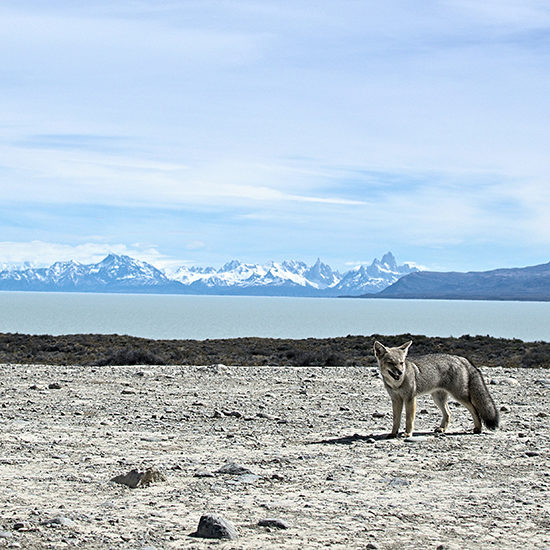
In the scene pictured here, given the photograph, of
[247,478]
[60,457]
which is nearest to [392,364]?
[247,478]

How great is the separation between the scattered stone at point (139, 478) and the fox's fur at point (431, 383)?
3.84m

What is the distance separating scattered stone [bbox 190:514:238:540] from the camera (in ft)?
21.0

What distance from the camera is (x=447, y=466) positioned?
948cm

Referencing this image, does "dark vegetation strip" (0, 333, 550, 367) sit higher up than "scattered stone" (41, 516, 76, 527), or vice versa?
"dark vegetation strip" (0, 333, 550, 367)

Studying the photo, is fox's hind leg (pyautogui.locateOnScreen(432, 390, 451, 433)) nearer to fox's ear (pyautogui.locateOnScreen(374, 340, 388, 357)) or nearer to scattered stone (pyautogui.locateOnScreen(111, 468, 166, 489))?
fox's ear (pyautogui.locateOnScreen(374, 340, 388, 357))

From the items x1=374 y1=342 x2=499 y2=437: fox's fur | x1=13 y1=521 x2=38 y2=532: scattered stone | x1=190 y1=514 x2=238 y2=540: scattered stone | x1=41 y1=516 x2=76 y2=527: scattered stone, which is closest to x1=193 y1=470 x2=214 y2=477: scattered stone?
x1=41 y1=516 x2=76 y2=527: scattered stone

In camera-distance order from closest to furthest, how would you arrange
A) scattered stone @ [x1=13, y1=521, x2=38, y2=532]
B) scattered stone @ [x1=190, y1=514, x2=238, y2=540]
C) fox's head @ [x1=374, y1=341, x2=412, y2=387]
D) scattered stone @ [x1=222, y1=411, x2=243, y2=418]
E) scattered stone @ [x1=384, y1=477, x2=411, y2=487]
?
scattered stone @ [x1=190, y1=514, x2=238, y2=540] → scattered stone @ [x1=13, y1=521, x2=38, y2=532] → scattered stone @ [x1=384, y1=477, x2=411, y2=487] → fox's head @ [x1=374, y1=341, x2=412, y2=387] → scattered stone @ [x1=222, y1=411, x2=243, y2=418]

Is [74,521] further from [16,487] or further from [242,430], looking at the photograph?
[242,430]

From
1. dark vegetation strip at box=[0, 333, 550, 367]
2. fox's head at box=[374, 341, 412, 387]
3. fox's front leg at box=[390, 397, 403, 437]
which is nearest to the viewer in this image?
fox's head at box=[374, 341, 412, 387]

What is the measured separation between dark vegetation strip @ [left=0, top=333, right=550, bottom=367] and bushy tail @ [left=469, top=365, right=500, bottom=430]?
1734 cm

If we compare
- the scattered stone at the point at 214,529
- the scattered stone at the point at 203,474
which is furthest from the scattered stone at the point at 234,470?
the scattered stone at the point at 214,529

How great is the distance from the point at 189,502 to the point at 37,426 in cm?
540

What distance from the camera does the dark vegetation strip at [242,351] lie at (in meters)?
30.5

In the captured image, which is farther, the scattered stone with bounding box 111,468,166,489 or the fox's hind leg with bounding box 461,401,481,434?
the fox's hind leg with bounding box 461,401,481,434
